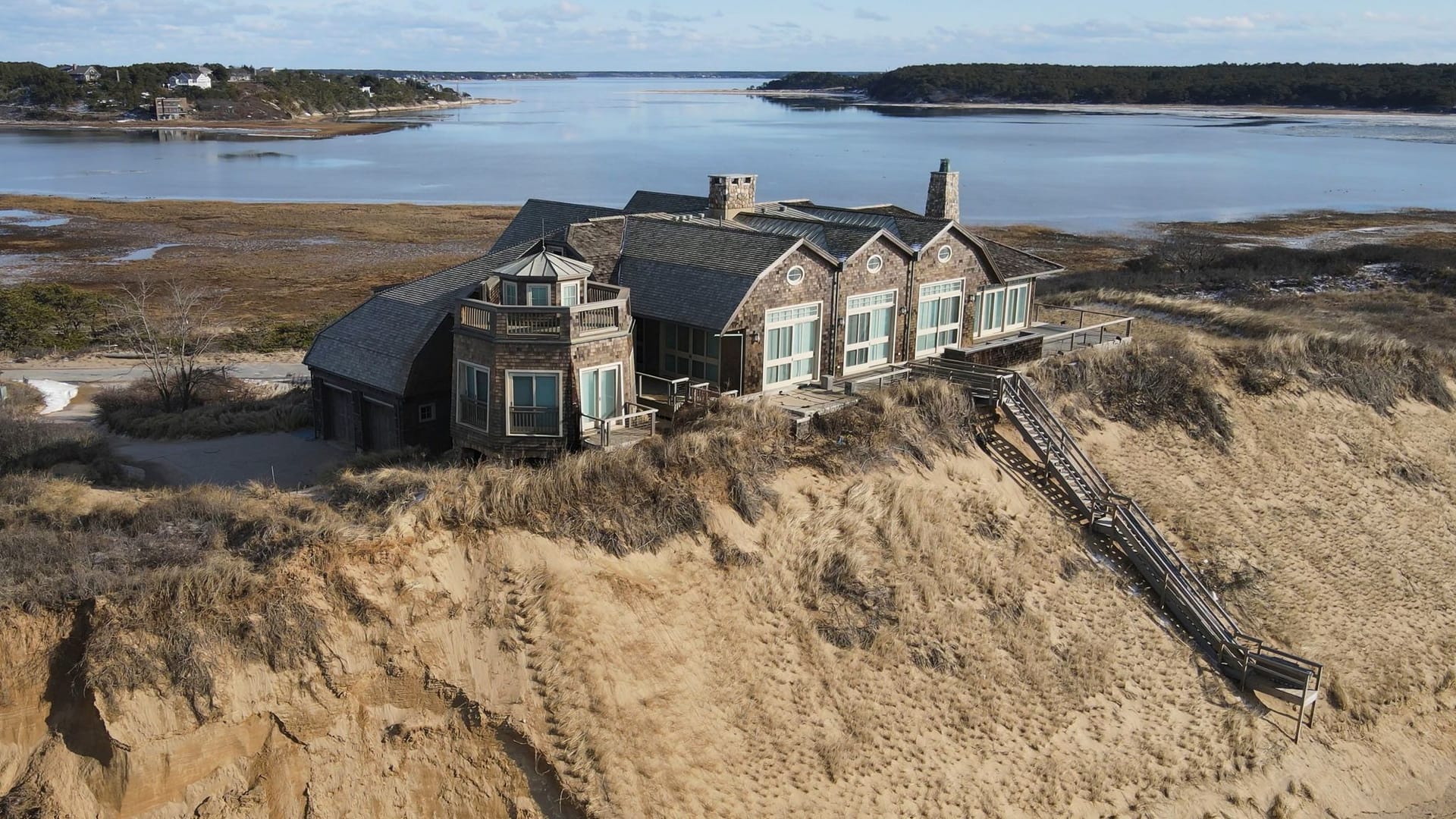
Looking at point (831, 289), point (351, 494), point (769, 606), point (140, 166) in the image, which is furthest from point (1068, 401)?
point (140, 166)

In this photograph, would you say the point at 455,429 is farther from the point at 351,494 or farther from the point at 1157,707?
the point at 1157,707

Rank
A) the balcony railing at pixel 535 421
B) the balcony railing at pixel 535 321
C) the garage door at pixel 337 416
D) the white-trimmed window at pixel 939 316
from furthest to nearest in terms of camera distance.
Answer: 1. the white-trimmed window at pixel 939 316
2. the garage door at pixel 337 416
3. the balcony railing at pixel 535 421
4. the balcony railing at pixel 535 321

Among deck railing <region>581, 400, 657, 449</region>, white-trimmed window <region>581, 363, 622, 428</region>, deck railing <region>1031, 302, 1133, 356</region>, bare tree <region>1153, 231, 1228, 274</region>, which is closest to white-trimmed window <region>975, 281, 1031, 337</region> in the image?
deck railing <region>1031, 302, 1133, 356</region>

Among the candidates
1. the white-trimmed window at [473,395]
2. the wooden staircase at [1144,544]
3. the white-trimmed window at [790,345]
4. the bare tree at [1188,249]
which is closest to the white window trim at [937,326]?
the wooden staircase at [1144,544]

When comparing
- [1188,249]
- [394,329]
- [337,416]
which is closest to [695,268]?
[394,329]

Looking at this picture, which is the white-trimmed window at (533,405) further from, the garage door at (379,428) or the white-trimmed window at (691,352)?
the white-trimmed window at (691,352)

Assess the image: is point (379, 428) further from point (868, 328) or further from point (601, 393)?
point (868, 328)
